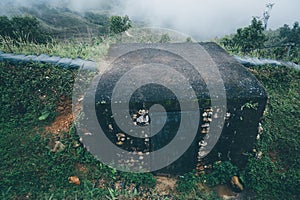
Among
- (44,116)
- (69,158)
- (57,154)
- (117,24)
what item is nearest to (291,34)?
(117,24)

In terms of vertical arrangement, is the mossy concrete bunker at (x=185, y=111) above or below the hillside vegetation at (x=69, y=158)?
above

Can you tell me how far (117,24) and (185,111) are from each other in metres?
6.94

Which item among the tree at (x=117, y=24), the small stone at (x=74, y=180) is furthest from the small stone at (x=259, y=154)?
the tree at (x=117, y=24)

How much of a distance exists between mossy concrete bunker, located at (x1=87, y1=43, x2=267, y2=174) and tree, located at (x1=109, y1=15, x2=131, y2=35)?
559cm

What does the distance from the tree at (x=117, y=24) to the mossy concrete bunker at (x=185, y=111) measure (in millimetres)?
5589

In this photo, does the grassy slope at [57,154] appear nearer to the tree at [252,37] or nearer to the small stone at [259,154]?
the small stone at [259,154]

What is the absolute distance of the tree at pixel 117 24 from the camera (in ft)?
31.3

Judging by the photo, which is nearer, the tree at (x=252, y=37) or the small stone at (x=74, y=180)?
the small stone at (x=74, y=180)

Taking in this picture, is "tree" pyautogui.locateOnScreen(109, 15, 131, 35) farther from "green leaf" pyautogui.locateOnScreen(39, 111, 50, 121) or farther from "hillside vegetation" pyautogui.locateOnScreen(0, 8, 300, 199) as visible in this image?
"green leaf" pyautogui.locateOnScreen(39, 111, 50, 121)

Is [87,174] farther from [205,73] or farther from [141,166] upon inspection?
[205,73]

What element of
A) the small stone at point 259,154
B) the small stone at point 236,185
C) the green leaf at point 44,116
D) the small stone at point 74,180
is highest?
the small stone at point 259,154

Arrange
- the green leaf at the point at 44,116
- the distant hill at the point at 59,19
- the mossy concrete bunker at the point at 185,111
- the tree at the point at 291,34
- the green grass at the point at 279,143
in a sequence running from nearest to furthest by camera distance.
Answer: the mossy concrete bunker at the point at 185,111 → the green grass at the point at 279,143 → the green leaf at the point at 44,116 → the tree at the point at 291,34 → the distant hill at the point at 59,19

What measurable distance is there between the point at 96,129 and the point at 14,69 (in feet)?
9.11

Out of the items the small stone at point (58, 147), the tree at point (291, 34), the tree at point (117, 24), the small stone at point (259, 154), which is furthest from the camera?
the tree at point (291, 34)
